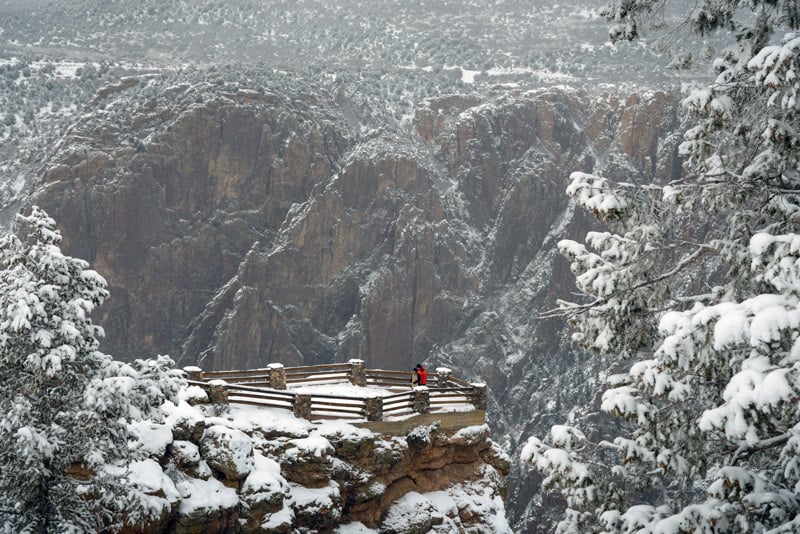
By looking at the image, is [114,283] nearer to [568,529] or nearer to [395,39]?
[395,39]

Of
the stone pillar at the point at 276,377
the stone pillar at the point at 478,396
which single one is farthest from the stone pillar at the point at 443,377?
the stone pillar at the point at 276,377

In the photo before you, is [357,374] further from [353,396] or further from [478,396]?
[478,396]

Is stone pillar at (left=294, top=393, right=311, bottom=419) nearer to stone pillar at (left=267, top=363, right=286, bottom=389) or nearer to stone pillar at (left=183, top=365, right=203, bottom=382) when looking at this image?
stone pillar at (left=267, top=363, right=286, bottom=389)

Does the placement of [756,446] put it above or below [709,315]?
below

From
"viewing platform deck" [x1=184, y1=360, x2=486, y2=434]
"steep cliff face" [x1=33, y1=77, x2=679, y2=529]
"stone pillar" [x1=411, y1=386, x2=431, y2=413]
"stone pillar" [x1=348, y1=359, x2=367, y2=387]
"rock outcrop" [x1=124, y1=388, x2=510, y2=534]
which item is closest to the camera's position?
"rock outcrop" [x1=124, y1=388, x2=510, y2=534]

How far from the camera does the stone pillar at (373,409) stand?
79.0 ft

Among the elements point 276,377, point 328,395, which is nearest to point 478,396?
point 328,395

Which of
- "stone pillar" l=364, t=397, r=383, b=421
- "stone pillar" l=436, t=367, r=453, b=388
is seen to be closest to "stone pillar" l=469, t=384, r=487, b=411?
"stone pillar" l=436, t=367, r=453, b=388

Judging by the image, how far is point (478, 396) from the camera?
1029 inches

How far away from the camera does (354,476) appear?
23.1 m

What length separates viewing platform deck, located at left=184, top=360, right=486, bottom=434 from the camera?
2366cm

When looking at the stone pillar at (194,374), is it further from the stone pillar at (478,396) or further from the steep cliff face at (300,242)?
the steep cliff face at (300,242)

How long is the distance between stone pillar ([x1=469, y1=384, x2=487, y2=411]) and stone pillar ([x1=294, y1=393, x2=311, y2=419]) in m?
5.02

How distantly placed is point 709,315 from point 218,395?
15653mm
